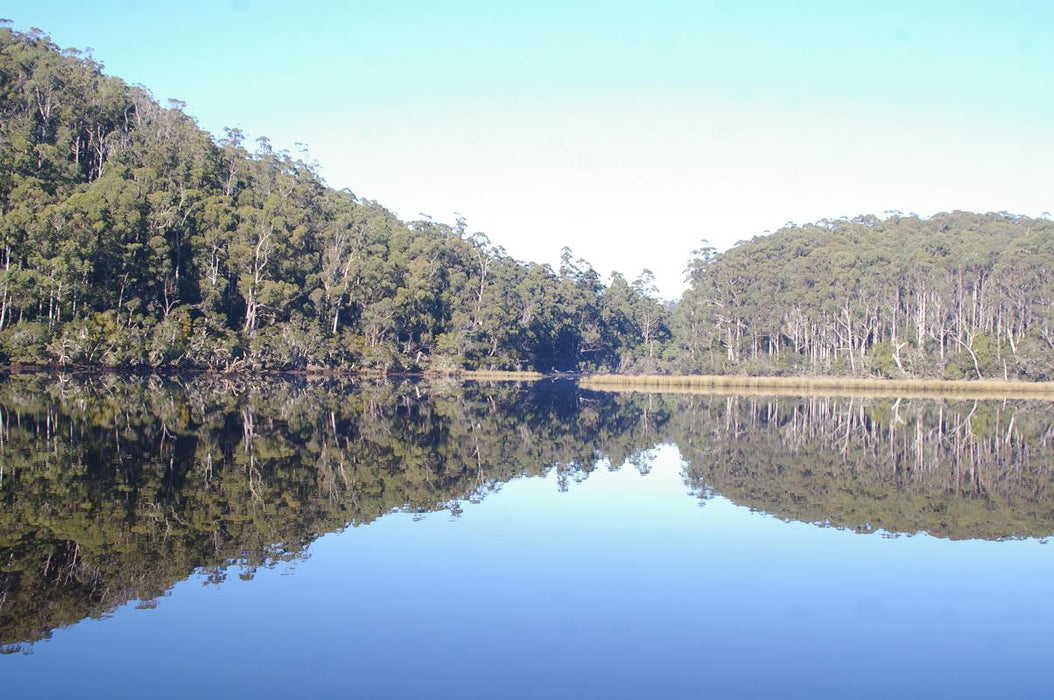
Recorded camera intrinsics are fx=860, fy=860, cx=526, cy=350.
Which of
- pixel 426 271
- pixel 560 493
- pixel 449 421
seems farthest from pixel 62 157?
pixel 560 493

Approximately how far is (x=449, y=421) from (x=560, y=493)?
12228 mm

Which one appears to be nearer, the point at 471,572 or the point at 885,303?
the point at 471,572

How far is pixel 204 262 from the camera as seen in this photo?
5347 centimetres

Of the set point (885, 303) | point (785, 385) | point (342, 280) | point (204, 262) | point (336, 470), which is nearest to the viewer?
point (336, 470)

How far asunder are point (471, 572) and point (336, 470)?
21.6ft

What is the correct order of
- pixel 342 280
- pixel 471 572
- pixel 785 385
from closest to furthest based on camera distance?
pixel 471 572
pixel 785 385
pixel 342 280

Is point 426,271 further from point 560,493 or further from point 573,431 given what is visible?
point 560,493

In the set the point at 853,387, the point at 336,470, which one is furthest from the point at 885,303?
the point at 336,470

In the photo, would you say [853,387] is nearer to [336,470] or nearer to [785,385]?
[785,385]

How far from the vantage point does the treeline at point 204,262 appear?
42656mm

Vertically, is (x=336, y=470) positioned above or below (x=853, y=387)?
below

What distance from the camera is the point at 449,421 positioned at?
27.0 m

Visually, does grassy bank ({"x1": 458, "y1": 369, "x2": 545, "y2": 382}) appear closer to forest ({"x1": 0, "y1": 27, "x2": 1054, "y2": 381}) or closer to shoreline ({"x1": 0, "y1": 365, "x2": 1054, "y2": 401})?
forest ({"x1": 0, "y1": 27, "x2": 1054, "y2": 381})

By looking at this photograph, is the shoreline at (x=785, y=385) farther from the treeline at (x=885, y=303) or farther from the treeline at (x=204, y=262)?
the treeline at (x=885, y=303)
